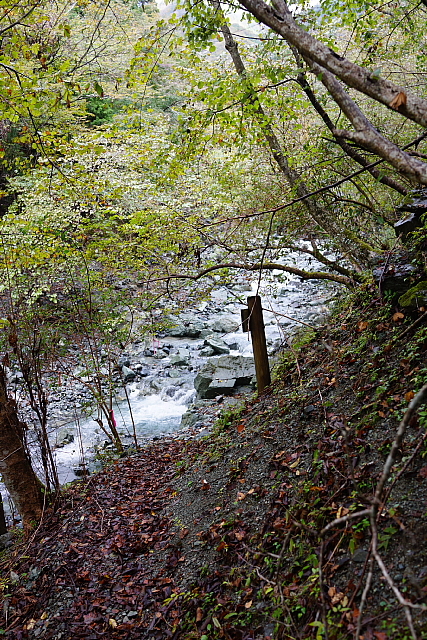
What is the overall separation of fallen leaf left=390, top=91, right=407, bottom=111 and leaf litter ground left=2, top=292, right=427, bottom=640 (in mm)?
1367

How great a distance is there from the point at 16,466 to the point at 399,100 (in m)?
5.51

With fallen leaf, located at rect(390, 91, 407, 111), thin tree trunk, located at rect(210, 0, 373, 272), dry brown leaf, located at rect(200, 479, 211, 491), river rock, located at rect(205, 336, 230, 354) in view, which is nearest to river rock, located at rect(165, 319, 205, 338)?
river rock, located at rect(205, 336, 230, 354)

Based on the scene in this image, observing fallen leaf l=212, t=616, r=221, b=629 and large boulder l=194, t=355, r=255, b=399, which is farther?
large boulder l=194, t=355, r=255, b=399

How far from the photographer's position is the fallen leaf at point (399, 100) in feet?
7.19

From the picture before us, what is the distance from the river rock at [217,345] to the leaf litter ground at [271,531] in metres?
7.14

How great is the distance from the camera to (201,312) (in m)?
16.3

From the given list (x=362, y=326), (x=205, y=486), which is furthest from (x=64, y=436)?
(x=362, y=326)

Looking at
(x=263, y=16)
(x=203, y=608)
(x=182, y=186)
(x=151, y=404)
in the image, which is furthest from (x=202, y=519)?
(x=182, y=186)

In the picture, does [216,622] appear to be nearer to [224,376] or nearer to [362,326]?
[362,326]

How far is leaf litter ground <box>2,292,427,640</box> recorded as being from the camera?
2293mm

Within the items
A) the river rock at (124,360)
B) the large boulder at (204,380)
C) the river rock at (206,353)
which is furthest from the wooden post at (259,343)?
the river rock at (124,360)

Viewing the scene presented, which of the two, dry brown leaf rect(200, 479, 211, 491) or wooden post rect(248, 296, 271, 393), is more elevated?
wooden post rect(248, 296, 271, 393)

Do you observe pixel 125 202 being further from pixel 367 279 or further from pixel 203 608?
pixel 203 608

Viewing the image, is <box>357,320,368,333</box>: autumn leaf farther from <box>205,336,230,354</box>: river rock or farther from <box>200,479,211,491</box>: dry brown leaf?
<box>205,336,230,354</box>: river rock
